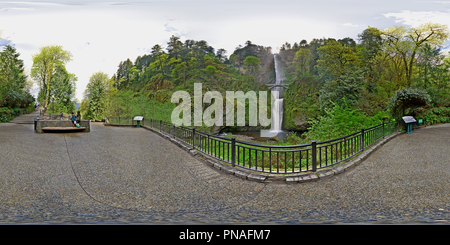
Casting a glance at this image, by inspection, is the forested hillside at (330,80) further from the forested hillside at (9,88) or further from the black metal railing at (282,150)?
the forested hillside at (9,88)

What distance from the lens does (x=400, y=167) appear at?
482 centimetres

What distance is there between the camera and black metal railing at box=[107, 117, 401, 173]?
4240mm

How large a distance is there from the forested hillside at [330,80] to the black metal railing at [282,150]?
118cm

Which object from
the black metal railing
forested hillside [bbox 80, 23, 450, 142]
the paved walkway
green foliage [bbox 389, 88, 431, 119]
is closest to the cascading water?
forested hillside [bbox 80, 23, 450, 142]

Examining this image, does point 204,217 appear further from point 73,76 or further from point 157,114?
point 73,76

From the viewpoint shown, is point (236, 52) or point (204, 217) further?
point (236, 52)

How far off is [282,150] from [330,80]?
11.0 metres

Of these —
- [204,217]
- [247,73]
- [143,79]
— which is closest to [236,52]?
[247,73]

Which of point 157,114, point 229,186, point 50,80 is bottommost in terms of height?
point 229,186

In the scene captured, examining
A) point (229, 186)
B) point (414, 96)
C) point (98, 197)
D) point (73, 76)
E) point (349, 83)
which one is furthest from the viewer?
point (73, 76)

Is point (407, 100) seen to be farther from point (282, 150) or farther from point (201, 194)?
point (201, 194)

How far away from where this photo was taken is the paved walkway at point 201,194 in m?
2.61

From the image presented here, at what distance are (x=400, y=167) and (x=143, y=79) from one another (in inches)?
976

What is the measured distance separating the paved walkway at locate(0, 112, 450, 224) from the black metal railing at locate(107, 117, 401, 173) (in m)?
0.45
